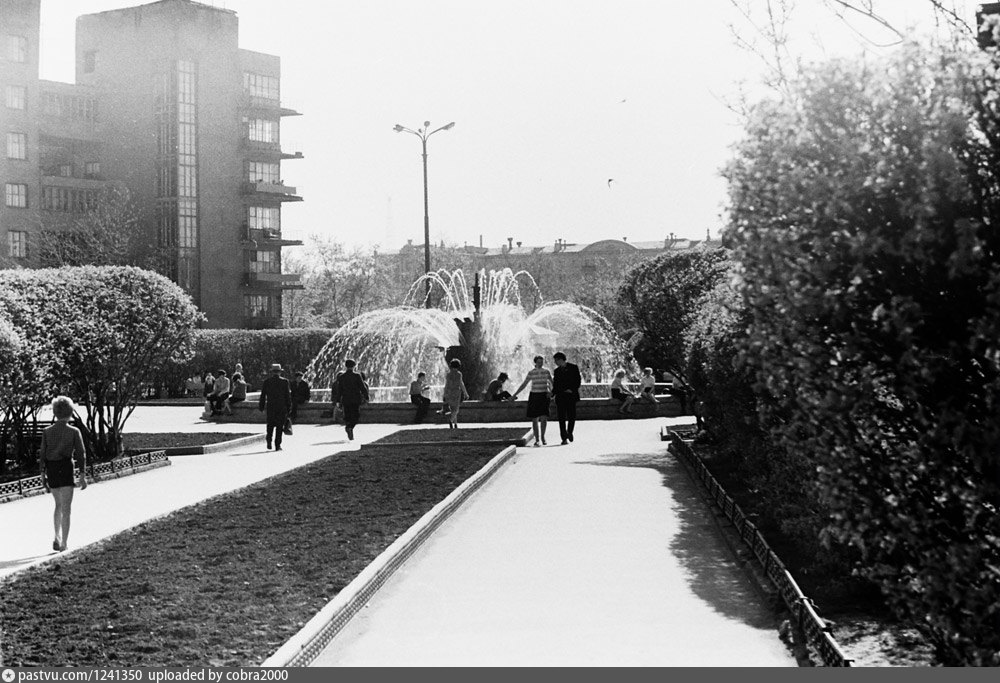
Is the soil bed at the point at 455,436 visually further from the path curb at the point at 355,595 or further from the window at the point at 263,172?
the window at the point at 263,172

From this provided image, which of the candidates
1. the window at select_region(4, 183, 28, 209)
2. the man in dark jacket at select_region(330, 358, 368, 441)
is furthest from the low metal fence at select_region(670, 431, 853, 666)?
the window at select_region(4, 183, 28, 209)

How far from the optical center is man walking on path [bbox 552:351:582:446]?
75.4 feet

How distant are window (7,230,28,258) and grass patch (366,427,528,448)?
4808 centimetres

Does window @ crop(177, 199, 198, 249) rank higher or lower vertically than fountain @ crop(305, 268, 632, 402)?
higher

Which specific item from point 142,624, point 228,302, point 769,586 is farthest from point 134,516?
point 228,302

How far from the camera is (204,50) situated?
74.6m

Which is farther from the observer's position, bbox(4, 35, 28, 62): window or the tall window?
the tall window

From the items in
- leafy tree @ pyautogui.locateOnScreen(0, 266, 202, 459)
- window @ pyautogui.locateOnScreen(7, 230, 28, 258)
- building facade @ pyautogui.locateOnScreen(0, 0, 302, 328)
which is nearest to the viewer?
leafy tree @ pyautogui.locateOnScreen(0, 266, 202, 459)

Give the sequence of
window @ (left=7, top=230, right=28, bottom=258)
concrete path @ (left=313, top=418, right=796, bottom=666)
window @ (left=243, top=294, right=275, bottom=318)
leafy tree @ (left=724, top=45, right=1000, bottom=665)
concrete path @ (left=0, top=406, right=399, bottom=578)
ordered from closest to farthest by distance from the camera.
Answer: leafy tree @ (left=724, top=45, right=1000, bottom=665) < concrete path @ (left=313, top=418, right=796, bottom=666) < concrete path @ (left=0, top=406, right=399, bottom=578) < window @ (left=7, top=230, right=28, bottom=258) < window @ (left=243, top=294, right=275, bottom=318)

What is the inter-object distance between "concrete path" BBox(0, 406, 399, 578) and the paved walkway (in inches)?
1.7

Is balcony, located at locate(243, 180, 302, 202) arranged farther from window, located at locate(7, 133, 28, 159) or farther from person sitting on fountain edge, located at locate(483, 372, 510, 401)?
person sitting on fountain edge, located at locate(483, 372, 510, 401)

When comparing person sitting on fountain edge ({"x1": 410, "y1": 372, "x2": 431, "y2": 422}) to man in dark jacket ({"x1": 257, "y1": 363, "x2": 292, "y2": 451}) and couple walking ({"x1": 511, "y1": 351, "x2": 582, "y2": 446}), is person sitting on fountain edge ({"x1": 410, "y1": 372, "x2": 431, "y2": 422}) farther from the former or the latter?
man in dark jacket ({"x1": 257, "y1": 363, "x2": 292, "y2": 451})

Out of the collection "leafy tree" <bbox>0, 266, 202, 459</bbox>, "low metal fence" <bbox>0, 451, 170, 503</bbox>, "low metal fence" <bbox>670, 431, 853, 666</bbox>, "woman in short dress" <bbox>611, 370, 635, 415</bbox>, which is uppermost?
"leafy tree" <bbox>0, 266, 202, 459</bbox>

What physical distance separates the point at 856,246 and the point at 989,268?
1.71ft
